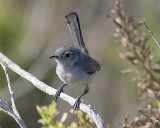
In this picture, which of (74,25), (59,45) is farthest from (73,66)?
(59,45)

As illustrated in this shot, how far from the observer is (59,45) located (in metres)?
5.48

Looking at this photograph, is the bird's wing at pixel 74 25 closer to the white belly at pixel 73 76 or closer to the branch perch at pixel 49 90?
the white belly at pixel 73 76

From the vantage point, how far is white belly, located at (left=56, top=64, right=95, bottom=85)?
3.41 meters

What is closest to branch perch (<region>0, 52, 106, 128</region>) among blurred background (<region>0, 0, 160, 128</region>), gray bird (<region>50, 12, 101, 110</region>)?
gray bird (<region>50, 12, 101, 110</region>)

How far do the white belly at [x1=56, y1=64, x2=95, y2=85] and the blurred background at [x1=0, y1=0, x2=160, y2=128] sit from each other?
1620 mm

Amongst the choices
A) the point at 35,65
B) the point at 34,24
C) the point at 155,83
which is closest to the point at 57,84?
the point at 35,65

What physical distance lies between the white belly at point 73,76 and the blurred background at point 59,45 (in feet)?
5.31

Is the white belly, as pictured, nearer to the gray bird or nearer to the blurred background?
the gray bird

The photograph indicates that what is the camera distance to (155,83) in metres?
3.30

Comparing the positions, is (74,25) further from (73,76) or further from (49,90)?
(49,90)

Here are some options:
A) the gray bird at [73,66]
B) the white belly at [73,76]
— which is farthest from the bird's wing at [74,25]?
the white belly at [73,76]

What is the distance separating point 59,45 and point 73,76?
2118mm

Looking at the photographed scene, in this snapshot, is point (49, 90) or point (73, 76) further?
point (73, 76)

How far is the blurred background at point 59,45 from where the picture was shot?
210 inches
